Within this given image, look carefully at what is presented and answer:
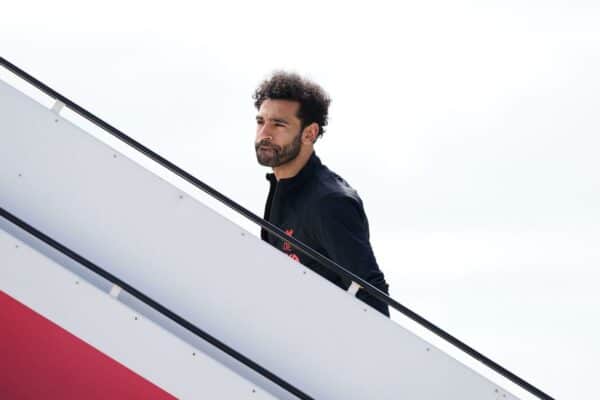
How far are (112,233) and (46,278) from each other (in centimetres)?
37

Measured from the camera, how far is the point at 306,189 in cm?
412

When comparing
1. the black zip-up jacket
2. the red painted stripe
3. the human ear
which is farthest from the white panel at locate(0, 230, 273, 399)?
the human ear

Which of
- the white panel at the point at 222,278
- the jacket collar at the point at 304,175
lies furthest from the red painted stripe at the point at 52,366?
the jacket collar at the point at 304,175

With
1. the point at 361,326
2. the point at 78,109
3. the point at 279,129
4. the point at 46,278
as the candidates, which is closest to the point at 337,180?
the point at 279,129

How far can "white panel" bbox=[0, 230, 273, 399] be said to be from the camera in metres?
2.93

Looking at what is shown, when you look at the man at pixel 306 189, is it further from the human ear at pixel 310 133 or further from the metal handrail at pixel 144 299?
the metal handrail at pixel 144 299

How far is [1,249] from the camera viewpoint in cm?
297

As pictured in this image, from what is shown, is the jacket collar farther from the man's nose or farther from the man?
the man's nose

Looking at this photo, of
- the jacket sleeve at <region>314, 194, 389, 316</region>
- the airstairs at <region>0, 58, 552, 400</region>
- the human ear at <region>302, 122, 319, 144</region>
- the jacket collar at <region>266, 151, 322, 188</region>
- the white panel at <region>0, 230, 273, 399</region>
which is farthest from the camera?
the human ear at <region>302, 122, 319, 144</region>

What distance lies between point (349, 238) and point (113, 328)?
3.88 ft

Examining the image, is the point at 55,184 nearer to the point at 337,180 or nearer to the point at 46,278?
the point at 46,278

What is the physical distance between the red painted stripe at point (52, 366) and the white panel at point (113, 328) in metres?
0.03

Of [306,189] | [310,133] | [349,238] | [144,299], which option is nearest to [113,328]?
[144,299]

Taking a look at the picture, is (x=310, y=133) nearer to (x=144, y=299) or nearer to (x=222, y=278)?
(x=222, y=278)
